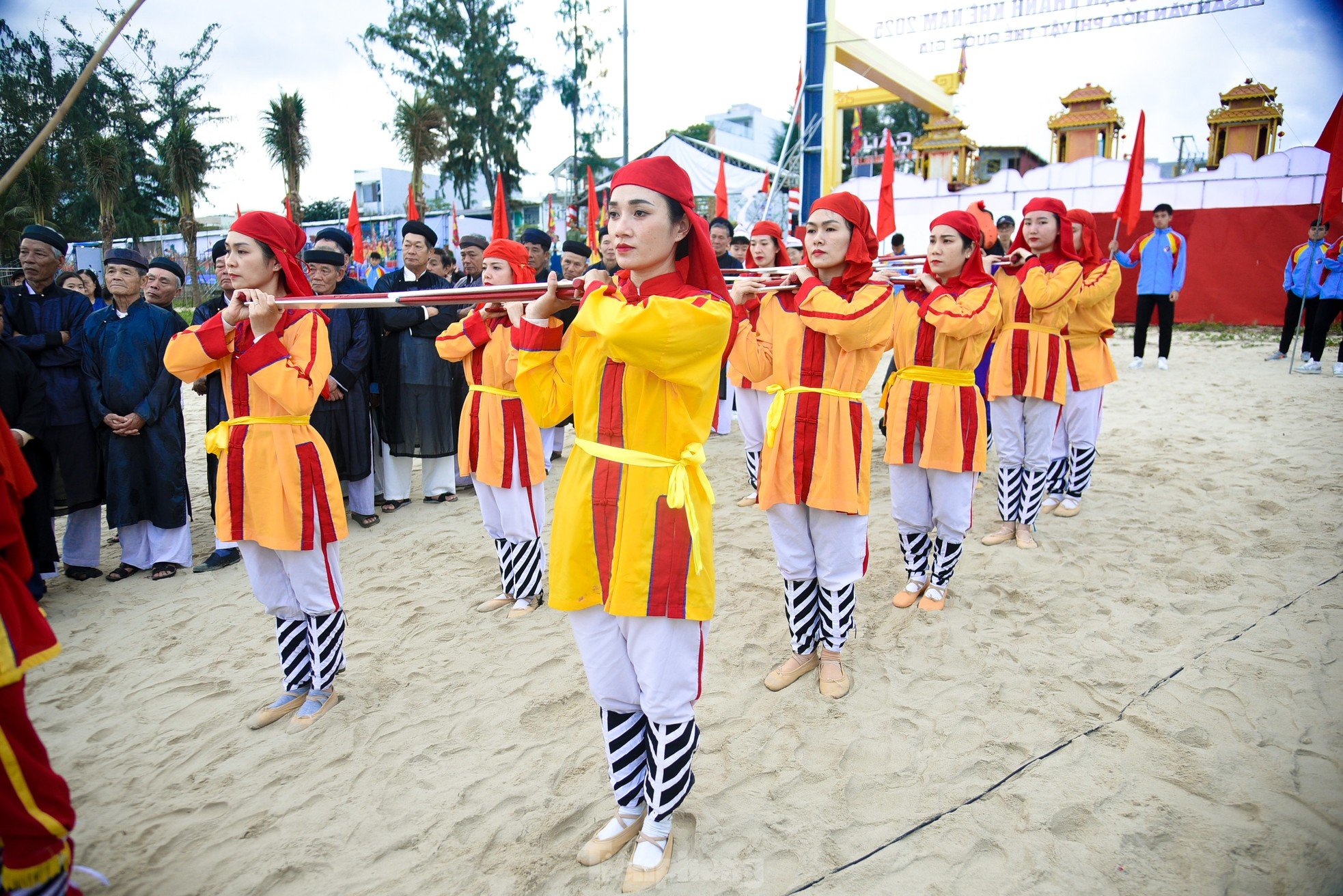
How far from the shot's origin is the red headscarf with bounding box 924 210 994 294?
3.83 meters

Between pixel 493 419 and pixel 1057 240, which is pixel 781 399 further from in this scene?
pixel 1057 240

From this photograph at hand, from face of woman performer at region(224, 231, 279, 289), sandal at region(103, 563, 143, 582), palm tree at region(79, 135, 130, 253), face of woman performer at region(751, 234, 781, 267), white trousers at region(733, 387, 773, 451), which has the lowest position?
sandal at region(103, 563, 143, 582)

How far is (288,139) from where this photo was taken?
22281 mm

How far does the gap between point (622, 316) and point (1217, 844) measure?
2473mm

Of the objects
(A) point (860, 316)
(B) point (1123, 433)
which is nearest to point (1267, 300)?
(B) point (1123, 433)

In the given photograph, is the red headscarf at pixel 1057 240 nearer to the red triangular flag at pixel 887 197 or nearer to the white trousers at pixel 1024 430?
the white trousers at pixel 1024 430

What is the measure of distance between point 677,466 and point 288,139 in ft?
81.7

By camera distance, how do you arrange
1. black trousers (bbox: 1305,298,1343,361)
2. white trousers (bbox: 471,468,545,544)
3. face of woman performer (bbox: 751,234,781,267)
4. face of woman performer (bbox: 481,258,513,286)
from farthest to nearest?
black trousers (bbox: 1305,298,1343,361), face of woman performer (bbox: 751,234,781,267), white trousers (bbox: 471,468,545,544), face of woman performer (bbox: 481,258,513,286)

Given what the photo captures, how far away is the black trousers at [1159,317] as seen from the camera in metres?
10.6

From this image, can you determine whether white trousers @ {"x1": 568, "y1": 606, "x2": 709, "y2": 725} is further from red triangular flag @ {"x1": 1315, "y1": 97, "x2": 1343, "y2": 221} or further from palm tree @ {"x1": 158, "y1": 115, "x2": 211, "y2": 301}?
palm tree @ {"x1": 158, "y1": 115, "x2": 211, "y2": 301}

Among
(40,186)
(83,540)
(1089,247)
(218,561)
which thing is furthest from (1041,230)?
(40,186)

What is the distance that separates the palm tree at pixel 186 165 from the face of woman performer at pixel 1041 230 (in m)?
19.9

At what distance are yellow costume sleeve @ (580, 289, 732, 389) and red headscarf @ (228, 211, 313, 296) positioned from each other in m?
1.65

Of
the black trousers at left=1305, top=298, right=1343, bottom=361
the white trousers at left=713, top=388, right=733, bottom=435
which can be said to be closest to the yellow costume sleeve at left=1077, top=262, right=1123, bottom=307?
the white trousers at left=713, top=388, right=733, bottom=435
